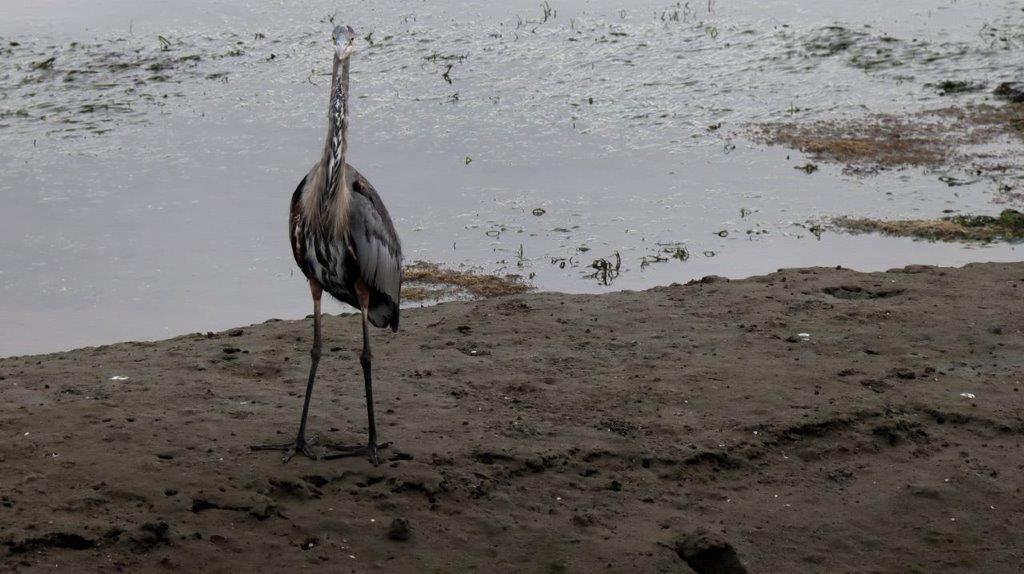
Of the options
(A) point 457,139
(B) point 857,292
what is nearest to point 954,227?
(B) point 857,292

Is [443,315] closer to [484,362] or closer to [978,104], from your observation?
[484,362]

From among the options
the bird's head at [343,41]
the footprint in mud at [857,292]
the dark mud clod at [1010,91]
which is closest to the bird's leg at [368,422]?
the bird's head at [343,41]

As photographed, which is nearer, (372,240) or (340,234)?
(340,234)

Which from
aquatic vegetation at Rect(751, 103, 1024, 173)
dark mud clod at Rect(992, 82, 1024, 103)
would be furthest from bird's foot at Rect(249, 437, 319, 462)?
dark mud clod at Rect(992, 82, 1024, 103)

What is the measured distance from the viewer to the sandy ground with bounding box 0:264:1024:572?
6.15 meters

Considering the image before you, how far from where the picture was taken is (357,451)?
697cm

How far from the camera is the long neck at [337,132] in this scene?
6.87 m

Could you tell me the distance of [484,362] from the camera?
851 centimetres

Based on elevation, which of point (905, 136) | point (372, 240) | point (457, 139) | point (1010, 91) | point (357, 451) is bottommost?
point (357, 451)

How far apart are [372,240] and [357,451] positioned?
1.16m

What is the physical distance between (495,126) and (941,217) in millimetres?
5628

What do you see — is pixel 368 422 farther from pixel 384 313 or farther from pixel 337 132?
pixel 337 132

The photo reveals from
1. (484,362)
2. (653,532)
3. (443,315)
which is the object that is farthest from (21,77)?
(653,532)

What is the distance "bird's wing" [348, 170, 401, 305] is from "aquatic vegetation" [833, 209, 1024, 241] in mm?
6333
